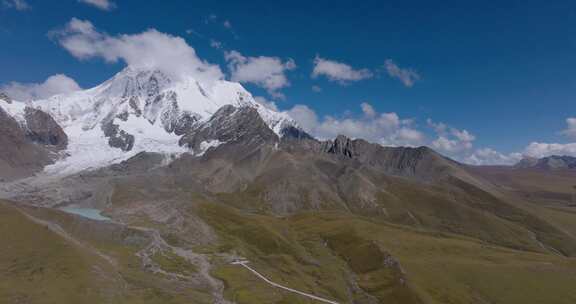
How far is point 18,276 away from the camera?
481 feet

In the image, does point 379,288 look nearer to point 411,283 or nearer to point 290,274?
point 411,283

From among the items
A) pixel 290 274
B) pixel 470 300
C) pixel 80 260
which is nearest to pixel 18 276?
pixel 80 260

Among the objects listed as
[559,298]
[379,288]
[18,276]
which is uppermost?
[559,298]

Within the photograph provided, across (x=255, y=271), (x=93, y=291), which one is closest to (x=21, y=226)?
(x=93, y=291)

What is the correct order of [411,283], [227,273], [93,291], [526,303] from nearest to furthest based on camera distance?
[93,291] → [526,303] → [411,283] → [227,273]

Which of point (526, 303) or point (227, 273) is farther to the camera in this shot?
point (227, 273)

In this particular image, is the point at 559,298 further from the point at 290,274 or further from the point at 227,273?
the point at 227,273

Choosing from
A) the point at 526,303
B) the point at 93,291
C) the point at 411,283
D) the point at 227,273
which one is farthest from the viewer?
the point at 227,273

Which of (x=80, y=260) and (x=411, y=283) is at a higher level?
(x=411, y=283)

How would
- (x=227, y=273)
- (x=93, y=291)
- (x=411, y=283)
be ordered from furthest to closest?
(x=227, y=273), (x=411, y=283), (x=93, y=291)

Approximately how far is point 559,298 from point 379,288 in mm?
69985

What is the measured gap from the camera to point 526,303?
520 feet

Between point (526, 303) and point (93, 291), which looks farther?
point (526, 303)

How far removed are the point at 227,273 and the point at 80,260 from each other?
63.1 m
